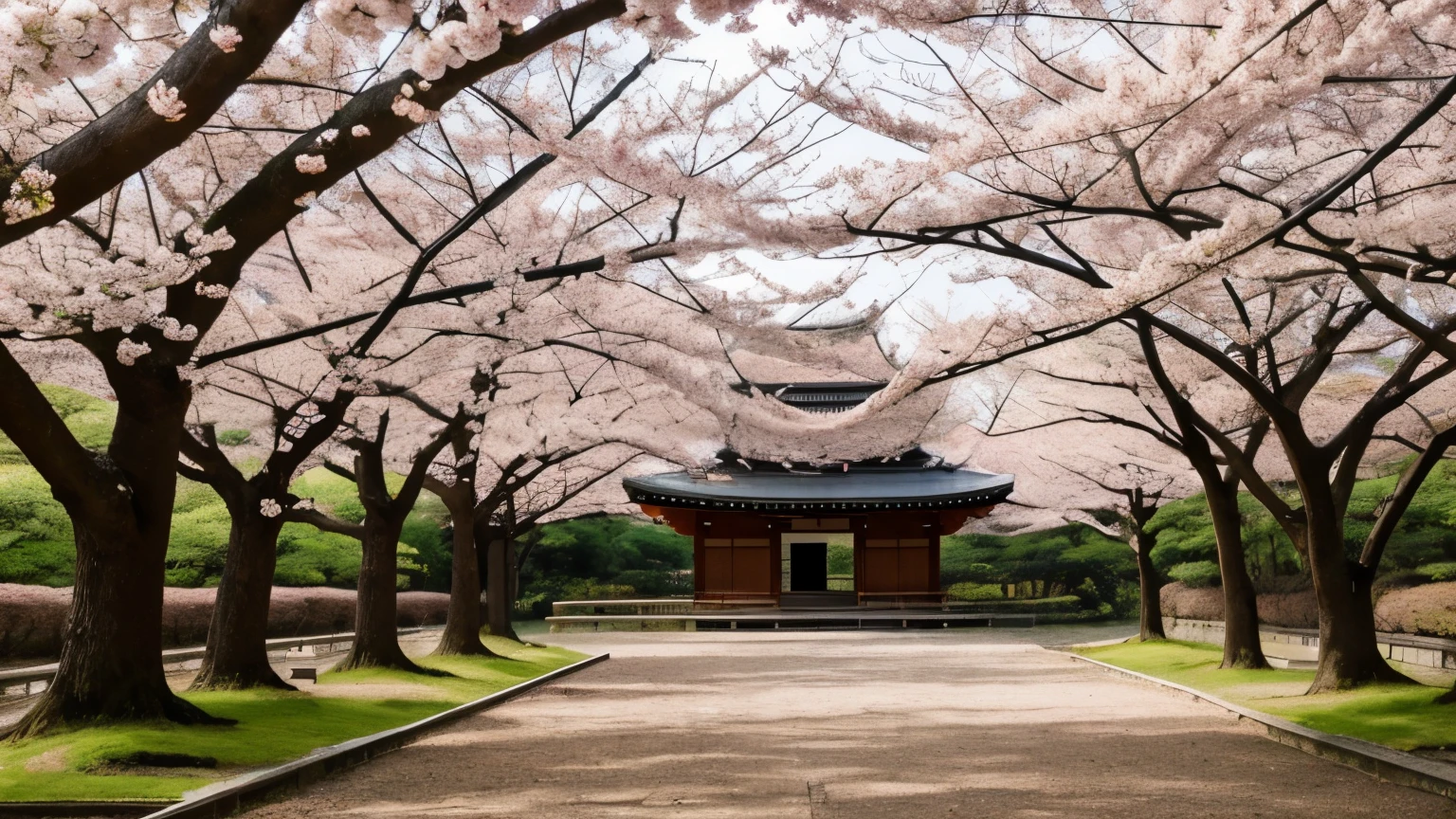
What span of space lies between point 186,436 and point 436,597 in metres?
24.4

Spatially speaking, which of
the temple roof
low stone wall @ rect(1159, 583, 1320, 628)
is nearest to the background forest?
low stone wall @ rect(1159, 583, 1320, 628)

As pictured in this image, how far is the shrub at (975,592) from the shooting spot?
132 ft

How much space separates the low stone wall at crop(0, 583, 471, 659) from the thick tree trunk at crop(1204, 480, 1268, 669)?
1250cm

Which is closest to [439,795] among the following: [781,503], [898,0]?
[898,0]

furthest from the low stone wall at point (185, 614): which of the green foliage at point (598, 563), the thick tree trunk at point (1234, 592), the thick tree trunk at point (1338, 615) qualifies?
the thick tree trunk at point (1234, 592)

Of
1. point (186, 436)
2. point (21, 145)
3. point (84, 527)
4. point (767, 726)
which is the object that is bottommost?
point (767, 726)

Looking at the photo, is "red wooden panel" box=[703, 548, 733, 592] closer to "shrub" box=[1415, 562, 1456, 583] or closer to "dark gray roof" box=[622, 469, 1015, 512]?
"dark gray roof" box=[622, 469, 1015, 512]

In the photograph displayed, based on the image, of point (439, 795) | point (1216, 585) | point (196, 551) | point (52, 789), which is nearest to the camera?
point (52, 789)

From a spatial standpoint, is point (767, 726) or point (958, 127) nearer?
point (958, 127)

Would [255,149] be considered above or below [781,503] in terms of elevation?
above

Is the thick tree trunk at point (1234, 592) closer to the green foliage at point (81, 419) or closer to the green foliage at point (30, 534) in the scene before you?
the green foliage at point (30, 534)

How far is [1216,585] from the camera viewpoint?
29312 mm

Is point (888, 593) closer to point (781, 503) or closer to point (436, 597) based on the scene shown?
point (781, 503)

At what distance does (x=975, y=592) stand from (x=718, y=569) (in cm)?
1097
